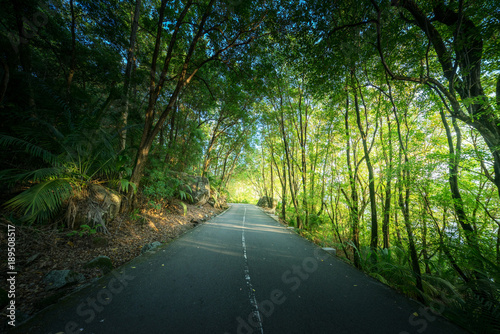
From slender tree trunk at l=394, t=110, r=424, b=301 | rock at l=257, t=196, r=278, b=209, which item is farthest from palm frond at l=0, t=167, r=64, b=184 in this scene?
rock at l=257, t=196, r=278, b=209

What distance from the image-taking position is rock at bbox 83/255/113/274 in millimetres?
2665

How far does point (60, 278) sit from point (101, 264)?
55 centimetres

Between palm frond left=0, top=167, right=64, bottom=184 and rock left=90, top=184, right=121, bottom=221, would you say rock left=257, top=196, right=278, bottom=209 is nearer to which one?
rock left=90, top=184, right=121, bottom=221

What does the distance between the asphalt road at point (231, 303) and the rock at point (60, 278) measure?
0.33 m

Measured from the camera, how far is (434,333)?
182 centimetres

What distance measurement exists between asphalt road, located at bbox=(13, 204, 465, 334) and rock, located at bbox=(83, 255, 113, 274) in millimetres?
211

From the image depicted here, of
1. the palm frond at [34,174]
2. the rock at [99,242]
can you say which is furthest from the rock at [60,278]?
the palm frond at [34,174]

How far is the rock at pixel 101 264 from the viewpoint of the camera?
2.67 metres

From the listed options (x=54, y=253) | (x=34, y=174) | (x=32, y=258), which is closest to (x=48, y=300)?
(x=32, y=258)

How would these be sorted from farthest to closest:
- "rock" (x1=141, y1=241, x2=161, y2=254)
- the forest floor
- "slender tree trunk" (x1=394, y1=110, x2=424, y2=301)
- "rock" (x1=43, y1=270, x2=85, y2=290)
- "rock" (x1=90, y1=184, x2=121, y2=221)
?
"rock" (x1=90, y1=184, x2=121, y2=221), "rock" (x1=141, y1=241, x2=161, y2=254), "slender tree trunk" (x1=394, y1=110, x2=424, y2=301), "rock" (x1=43, y1=270, x2=85, y2=290), the forest floor

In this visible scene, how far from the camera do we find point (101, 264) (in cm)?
276

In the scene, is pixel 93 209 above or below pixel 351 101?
below

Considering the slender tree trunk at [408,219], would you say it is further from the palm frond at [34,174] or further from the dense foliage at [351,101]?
the palm frond at [34,174]

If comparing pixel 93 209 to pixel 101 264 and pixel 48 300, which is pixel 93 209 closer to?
pixel 101 264
